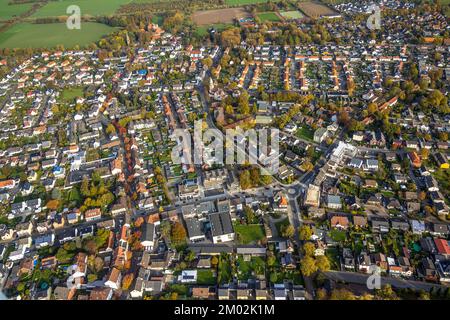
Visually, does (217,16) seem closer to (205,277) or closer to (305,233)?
(305,233)

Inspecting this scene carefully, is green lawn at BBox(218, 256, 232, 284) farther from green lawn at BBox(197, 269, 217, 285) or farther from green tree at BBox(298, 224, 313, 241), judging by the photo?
green tree at BBox(298, 224, 313, 241)

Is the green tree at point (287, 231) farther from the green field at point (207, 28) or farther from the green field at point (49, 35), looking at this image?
the green field at point (49, 35)

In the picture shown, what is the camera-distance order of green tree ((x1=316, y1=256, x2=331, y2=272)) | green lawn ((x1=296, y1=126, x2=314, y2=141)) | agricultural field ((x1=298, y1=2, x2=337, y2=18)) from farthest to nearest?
agricultural field ((x1=298, y1=2, x2=337, y2=18))
green lawn ((x1=296, y1=126, x2=314, y2=141))
green tree ((x1=316, y1=256, x2=331, y2=272))

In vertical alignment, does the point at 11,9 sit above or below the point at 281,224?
above

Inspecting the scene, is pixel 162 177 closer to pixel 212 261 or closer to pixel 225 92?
pixel 212 261

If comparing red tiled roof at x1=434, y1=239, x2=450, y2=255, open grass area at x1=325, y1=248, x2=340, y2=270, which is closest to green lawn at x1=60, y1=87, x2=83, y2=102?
open grass area at x1=325, y1=248, x2=340, y2=270

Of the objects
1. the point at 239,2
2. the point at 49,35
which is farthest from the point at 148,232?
the point at 239,2

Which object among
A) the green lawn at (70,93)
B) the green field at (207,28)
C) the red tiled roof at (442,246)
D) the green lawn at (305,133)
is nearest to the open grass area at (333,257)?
the red tiled roof at (442,246)
